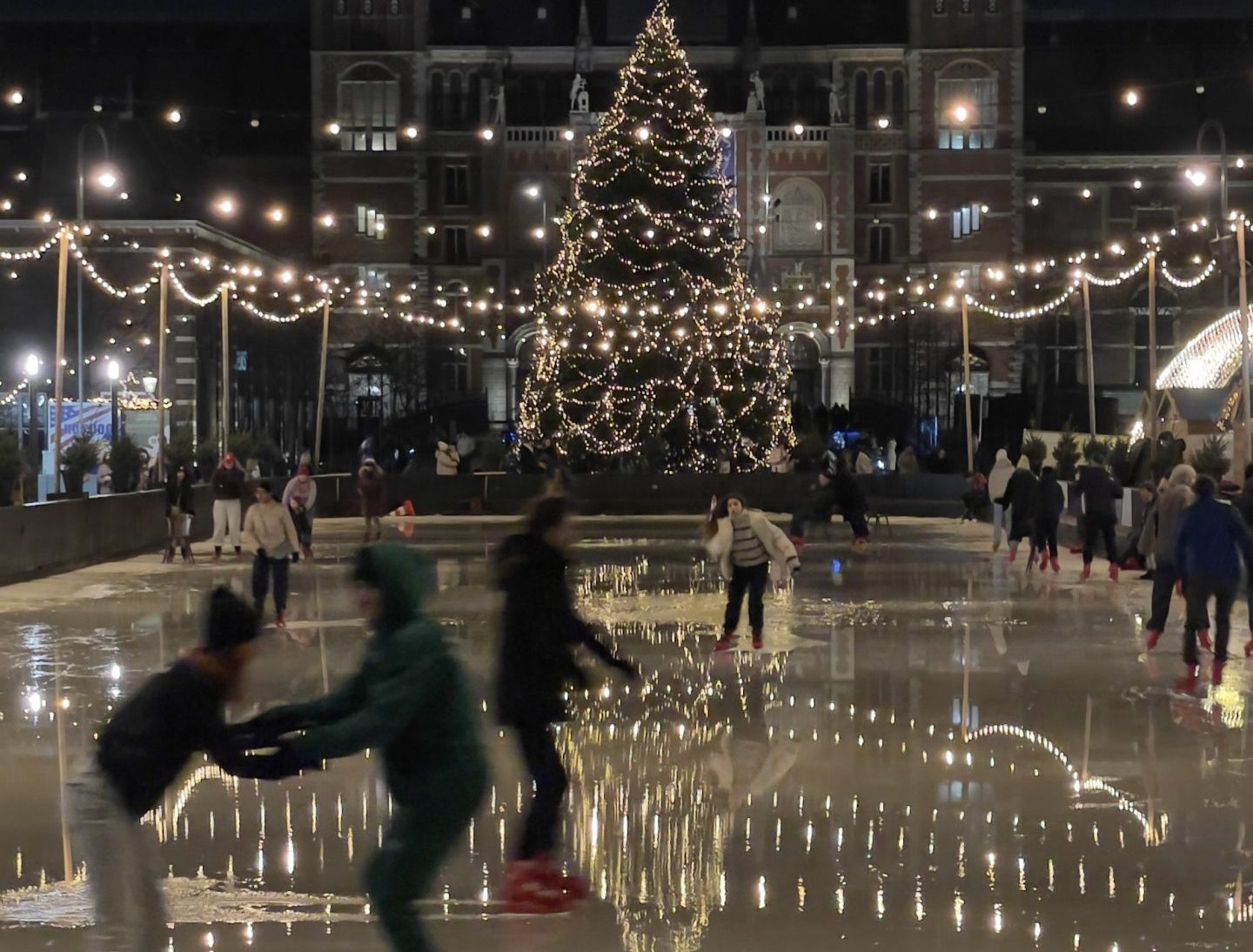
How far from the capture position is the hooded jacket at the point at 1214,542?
1525 cm

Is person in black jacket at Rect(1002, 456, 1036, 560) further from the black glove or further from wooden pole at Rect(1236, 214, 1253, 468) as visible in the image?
the black glove

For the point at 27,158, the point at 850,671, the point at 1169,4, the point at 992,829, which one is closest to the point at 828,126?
the point at 1169,4

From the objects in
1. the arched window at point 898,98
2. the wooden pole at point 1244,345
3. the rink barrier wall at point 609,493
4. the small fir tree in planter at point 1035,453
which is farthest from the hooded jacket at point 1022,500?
the arched window at point 898,98

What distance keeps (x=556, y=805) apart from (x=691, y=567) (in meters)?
20.1

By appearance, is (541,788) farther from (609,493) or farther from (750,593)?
(609,493)

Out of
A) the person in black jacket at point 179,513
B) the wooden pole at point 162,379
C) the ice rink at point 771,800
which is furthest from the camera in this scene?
the wooden pole at point 162,379

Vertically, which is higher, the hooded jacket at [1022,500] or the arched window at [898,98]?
the arched window at [898,98]

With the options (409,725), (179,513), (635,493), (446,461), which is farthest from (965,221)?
(409,725)

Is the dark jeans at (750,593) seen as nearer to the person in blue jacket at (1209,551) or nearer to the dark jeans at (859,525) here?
the person in blue jacket at (1209,551)

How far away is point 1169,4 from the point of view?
9619 centimetres

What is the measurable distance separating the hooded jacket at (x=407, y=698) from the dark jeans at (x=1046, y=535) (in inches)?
849

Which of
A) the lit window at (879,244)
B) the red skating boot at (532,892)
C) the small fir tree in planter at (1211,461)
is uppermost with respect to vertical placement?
the lit window at (879,244)

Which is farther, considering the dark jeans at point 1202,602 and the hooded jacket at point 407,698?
the dark jeans at point 1202,602

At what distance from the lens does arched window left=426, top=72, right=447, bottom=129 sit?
276 feet
